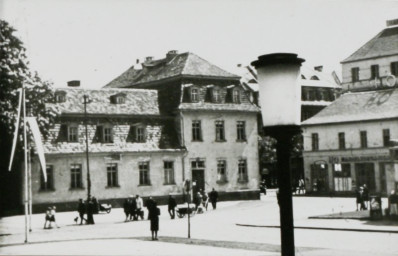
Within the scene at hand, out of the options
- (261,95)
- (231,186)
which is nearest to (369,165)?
(231,186)

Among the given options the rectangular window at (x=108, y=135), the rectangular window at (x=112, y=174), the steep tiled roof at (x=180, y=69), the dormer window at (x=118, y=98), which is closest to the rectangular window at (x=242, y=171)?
the steep tiled roof at (x=180, y=69)

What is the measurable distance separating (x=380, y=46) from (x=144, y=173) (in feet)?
101

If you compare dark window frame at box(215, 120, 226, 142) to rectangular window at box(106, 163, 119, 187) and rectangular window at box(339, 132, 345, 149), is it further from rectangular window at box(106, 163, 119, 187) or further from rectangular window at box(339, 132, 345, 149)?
rectangular window at box(339, 132, 345, 149)

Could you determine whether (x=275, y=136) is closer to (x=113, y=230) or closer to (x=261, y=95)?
(x=261, y=95)

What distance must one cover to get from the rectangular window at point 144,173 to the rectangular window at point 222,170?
6.01 meters

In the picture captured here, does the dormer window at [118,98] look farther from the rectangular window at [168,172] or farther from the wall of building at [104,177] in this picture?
the rectangular window at [168,172]

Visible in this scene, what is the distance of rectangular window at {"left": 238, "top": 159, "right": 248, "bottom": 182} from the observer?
48544 mm

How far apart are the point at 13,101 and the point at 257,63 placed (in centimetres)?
2649

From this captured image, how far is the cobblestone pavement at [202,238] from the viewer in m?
16.9

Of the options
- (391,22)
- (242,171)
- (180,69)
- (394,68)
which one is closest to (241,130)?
(242,171)

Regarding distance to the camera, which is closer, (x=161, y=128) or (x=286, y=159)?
(x=286, y=159)

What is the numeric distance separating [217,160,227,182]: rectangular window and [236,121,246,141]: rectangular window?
2562 mm

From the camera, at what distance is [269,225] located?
2500cm

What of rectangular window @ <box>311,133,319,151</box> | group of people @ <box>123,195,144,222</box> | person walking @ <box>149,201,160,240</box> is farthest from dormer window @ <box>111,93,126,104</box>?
person walking @ <box>149,201,160,240</box>
